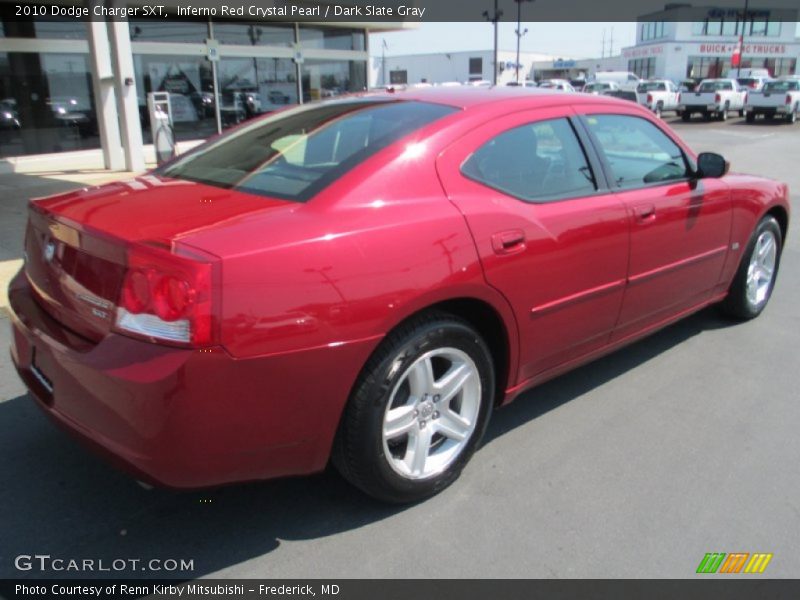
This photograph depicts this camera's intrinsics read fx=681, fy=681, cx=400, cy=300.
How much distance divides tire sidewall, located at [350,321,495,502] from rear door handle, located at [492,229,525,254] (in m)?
0.37

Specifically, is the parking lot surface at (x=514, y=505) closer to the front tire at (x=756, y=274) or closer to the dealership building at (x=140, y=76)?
the front tire at (x=756, y=274)

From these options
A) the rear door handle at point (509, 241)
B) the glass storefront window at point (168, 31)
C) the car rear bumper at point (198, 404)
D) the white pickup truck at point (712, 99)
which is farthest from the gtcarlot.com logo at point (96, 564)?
the white pickup truck at point (712, 99)

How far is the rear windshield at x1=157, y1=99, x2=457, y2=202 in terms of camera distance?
2.78 metres

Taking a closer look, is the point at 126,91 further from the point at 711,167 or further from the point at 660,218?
the point at 660,218

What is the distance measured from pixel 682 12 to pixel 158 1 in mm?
73264

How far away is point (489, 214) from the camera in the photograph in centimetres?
288

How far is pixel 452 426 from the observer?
2.93 meters

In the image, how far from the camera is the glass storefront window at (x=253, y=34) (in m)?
17.4

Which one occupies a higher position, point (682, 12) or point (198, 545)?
point (682, 12)

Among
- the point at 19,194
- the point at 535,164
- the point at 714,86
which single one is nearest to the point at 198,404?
the point at 535,164

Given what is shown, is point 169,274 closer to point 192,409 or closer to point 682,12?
point 192,409

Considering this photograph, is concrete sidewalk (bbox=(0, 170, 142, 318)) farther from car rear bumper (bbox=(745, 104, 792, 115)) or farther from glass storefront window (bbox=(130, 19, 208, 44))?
car rear bumper (bbox=(745, 104, 792, 115))

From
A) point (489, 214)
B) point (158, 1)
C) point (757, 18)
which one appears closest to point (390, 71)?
point (757, 18)

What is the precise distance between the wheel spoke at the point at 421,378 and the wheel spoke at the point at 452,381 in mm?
75
